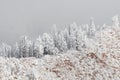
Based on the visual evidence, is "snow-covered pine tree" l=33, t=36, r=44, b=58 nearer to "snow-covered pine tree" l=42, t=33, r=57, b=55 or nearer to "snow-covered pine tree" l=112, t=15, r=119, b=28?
"snow-covered pine tree" l=42, t=33, r=57, b=55

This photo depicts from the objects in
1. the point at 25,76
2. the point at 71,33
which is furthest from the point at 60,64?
the point at 71,33

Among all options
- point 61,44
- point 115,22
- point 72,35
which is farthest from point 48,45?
point 115,22

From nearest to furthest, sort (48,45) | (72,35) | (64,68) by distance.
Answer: (64,68) < (48,45) < (72,35)

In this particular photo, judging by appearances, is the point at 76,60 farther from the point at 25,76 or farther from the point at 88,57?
the point at 25,76

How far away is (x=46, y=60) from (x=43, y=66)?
3973 mm

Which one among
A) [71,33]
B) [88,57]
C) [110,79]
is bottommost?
[110,79]

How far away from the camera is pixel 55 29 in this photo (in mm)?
196875

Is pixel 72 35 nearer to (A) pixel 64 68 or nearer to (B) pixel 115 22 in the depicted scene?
(B) pixel 115 22

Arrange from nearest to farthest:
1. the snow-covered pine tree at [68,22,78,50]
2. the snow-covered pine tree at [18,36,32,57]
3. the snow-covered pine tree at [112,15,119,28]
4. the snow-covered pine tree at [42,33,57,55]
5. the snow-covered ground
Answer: the snow-covered ground
the snow-covered pine tree at [112,15,119,28]
the snow-covered pine tree at [42,33,57,55]
the snow-covered pine tree at [18,36,32,57]
the snow-covered pine tree at [68,22,78,50]

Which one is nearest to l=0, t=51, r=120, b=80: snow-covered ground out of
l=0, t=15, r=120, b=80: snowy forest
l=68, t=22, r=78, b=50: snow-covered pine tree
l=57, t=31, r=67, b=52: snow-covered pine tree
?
l=0, t=15, r=120, b=80: snowy forest

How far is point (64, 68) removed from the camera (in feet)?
179

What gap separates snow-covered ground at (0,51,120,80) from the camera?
47.1 m

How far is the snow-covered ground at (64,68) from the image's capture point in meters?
47.1

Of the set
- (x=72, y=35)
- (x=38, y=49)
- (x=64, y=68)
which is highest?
(x=72, y=35)
